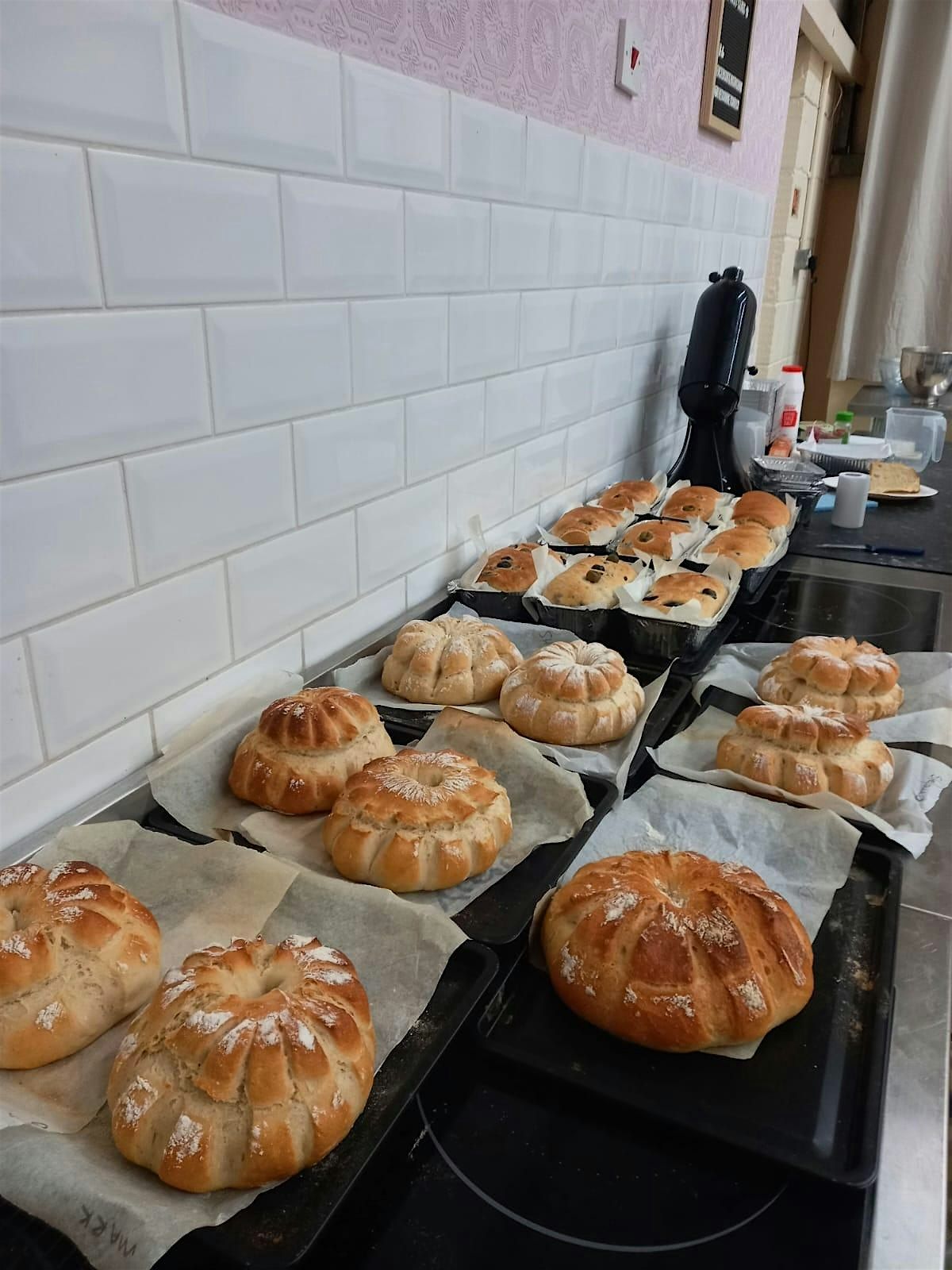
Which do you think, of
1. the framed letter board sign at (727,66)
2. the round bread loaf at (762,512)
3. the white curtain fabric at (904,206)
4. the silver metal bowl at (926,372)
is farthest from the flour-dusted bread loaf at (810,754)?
the white curtain fabric at (904,206)

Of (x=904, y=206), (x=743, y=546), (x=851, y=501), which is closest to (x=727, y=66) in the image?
(x=851, y=501)

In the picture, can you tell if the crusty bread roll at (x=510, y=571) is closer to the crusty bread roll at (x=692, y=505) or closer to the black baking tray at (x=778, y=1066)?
the crusty bread roll at (x=692, y=505)

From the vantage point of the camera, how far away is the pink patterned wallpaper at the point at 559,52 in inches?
38.6

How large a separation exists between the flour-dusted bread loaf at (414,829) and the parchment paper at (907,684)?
0.47 m

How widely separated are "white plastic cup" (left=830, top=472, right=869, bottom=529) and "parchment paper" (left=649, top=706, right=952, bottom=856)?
996 millimetres

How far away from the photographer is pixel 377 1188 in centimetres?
59

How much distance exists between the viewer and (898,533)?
76.4 inches

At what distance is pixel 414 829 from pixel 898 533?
152 cm

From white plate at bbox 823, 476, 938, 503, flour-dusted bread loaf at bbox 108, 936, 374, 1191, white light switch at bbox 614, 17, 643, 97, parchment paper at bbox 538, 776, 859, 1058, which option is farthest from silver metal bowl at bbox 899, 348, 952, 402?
flour-dusted bread loaf at bbox 108, 936, 374, 1191

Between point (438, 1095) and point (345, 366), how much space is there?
0.76 m

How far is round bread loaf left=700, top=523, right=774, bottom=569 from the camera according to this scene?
152 cm

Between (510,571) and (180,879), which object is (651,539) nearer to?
(510,571)

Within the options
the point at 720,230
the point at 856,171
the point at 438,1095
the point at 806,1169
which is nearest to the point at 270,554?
the point at 438,1095

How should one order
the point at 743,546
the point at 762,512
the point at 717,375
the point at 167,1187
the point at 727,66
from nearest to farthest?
the point at 167,1187 < the point at 743,546 < the point at 762,512 < the point at 717,375 < the point at 727,66
